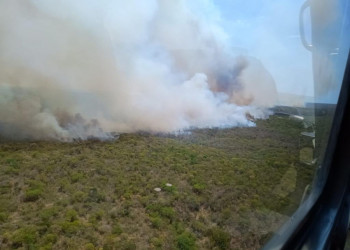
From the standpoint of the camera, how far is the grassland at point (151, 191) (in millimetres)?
1042

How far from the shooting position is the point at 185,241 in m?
1.24

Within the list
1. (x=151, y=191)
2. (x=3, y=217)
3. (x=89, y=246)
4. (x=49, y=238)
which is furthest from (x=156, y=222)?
(x=3, y=217)

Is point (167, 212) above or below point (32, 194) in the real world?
below

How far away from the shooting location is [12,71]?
3.74ft

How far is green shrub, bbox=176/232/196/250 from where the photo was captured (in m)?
1.22

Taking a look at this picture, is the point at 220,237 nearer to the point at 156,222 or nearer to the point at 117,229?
the point at 156,222

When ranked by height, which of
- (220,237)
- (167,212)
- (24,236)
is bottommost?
(220,237)

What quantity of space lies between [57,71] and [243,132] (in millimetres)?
1389

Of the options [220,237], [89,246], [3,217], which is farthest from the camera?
[220,237]

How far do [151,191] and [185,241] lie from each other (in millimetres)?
336

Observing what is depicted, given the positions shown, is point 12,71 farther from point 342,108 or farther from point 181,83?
point 342,108

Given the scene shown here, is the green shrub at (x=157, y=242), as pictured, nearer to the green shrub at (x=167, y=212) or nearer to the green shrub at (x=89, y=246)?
the green shrub at (x=167, y=212)

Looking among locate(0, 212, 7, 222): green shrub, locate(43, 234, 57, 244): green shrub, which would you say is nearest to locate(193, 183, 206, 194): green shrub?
locate(43, 234, 57, 244): green shrub

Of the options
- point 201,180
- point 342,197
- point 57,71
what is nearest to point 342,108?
point 342,197
